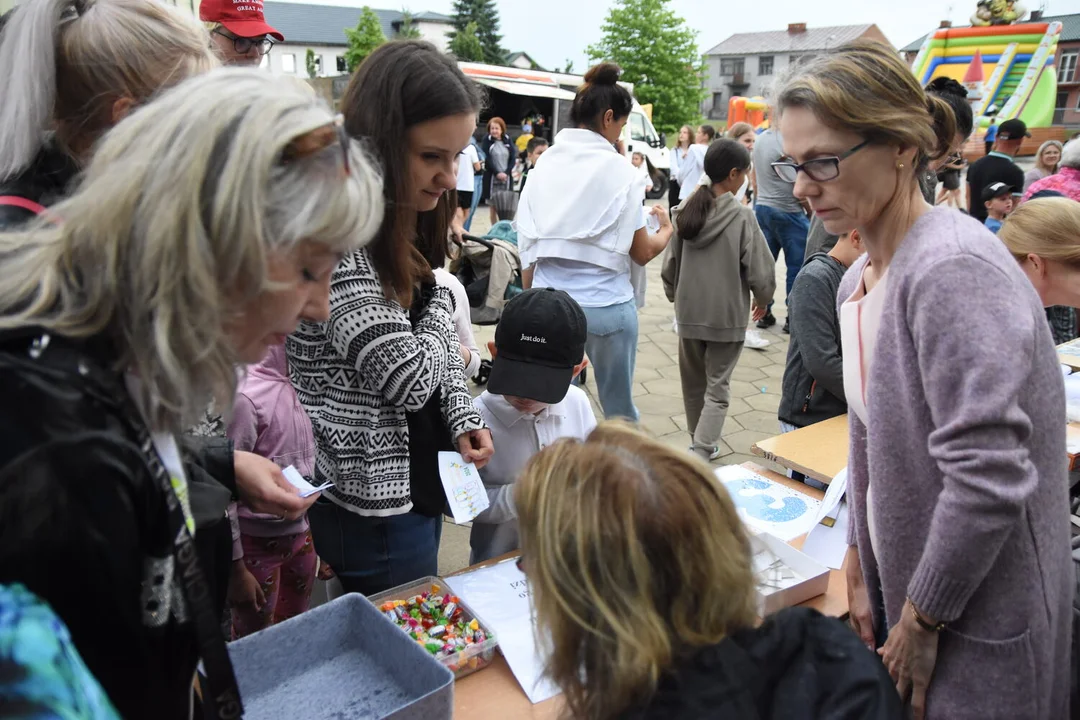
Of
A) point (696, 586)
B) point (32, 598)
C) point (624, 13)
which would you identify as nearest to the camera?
point (32, 598)

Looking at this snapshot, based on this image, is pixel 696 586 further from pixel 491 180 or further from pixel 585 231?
pixel 491 180

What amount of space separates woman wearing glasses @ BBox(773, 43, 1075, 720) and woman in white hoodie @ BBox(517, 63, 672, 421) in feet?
5.97

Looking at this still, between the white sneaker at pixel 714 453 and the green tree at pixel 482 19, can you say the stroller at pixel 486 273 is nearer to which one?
the white sneaker at pixel 714 453

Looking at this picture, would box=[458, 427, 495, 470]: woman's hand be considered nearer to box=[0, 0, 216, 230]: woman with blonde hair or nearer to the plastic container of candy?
the plastic container of candy

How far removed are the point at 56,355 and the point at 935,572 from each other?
1209mm

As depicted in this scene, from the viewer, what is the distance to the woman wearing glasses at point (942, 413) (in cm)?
106

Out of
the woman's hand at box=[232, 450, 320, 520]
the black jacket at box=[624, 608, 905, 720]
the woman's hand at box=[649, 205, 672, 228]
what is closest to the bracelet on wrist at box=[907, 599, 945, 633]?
the black jacket at box=[624, 608, 905, 720]

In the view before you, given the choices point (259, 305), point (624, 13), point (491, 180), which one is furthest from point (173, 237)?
point (624, 13)

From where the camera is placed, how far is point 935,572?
3.75 feet

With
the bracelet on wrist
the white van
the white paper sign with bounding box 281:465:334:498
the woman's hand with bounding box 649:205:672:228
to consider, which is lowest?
the bracelet on wrist

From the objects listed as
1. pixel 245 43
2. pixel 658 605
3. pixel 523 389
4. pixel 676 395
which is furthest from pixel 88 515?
pixel 676 395

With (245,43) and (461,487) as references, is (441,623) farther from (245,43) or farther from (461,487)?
(245,43)

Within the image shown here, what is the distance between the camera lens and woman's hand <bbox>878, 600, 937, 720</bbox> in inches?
48.9

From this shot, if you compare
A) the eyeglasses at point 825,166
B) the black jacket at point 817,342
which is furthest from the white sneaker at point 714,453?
the eyeglasses at point 825,166
